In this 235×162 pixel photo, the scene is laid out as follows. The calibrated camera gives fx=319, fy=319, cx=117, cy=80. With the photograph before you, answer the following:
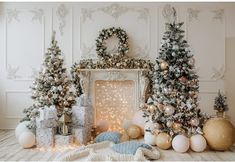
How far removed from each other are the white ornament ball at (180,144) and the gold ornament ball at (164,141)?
0.12 m

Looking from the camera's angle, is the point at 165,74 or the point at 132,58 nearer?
the point at 165,74

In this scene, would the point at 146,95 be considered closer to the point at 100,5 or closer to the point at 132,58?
the point at 132,58

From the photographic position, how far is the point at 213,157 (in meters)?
4.63

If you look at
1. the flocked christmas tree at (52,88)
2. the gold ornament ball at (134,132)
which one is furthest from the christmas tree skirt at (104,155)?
the gold ornament ball at (134,132)

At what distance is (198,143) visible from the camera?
4875 mm

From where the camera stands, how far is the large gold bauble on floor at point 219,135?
487 centimetres

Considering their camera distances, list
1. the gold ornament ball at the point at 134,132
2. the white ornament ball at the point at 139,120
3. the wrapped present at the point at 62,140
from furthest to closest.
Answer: the white ornament ball at the point at 139,120
the gold ornament ball at the point at 134,132
the wrapped present at the point at 62,140

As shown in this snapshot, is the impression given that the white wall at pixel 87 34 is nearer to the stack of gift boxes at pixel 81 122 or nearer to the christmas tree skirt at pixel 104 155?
the stack of gift boxes at pixel 81 122

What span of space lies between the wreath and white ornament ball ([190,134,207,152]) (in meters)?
2.67

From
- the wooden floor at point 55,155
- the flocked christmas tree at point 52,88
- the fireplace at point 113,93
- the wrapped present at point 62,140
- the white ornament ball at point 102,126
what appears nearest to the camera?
the wooden floor at point 55,155

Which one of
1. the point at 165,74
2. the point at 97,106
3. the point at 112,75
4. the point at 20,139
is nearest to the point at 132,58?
the point at 112,75

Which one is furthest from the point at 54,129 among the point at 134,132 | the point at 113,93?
the point at 113,93

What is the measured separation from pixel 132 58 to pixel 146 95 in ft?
2.80

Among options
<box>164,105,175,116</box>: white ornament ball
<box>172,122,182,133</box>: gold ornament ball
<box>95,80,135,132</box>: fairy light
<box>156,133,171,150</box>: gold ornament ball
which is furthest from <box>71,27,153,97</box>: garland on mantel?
<box>156,133,171,150</box>: gold ornament ball
